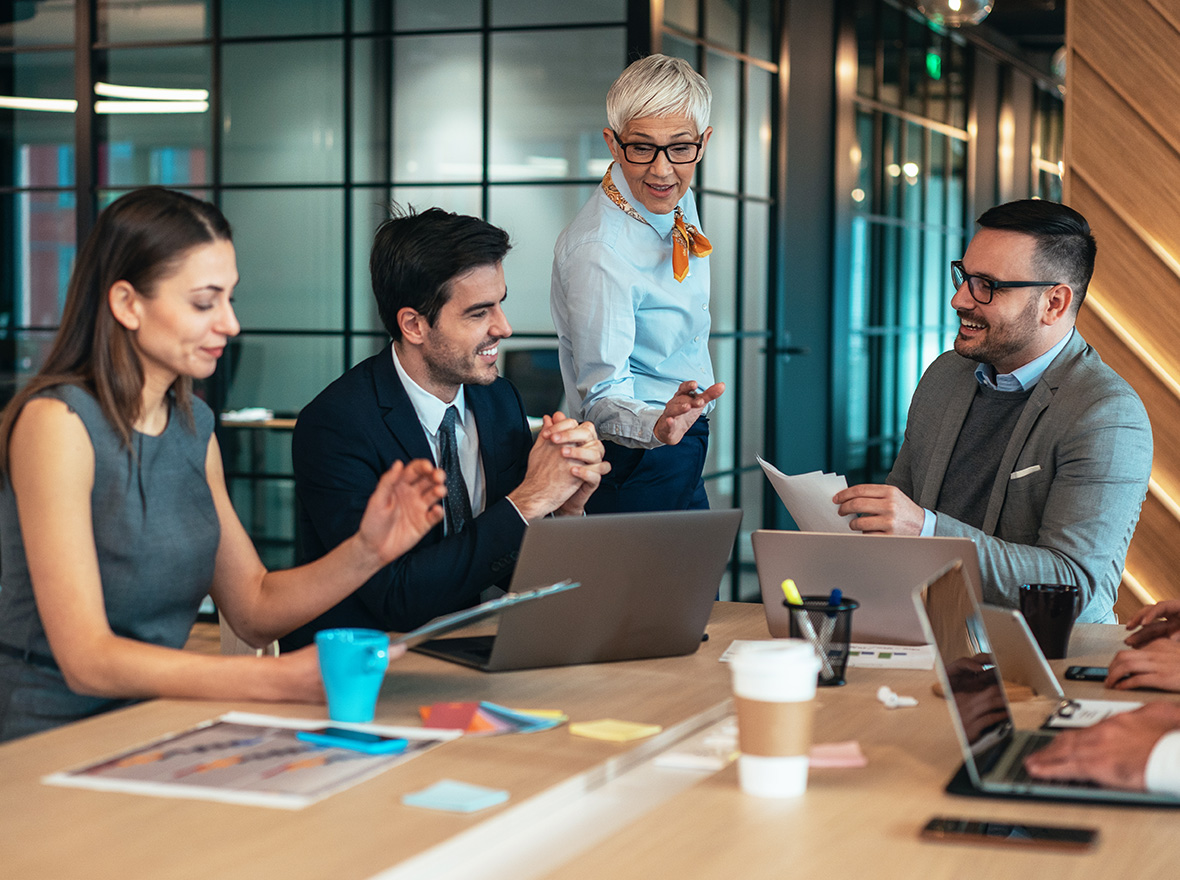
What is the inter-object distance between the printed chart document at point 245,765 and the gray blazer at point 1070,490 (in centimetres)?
98

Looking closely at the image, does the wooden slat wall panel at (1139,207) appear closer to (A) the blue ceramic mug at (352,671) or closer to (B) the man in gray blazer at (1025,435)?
(B) the man in gray blazer at (1025,435)

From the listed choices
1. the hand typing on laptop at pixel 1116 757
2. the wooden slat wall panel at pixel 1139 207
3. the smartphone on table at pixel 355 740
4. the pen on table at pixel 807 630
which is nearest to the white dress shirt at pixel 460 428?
the pen on table at pixel 807 630

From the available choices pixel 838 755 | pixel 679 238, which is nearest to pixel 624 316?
pixel 679 238

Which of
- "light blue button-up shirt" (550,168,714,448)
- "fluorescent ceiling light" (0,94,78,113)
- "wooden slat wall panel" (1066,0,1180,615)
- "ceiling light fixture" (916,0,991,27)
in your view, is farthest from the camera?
"fluorescent ceiling light" (0,94,78,113)

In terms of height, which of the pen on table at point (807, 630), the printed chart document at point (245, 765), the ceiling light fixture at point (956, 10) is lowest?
the printed chart document at point (245, 765)

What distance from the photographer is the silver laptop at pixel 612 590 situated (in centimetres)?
151

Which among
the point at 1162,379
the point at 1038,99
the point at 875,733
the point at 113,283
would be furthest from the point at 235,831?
the point at 1038,99

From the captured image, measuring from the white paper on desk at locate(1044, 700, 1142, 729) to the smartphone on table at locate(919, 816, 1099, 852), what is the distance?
12.0 inches

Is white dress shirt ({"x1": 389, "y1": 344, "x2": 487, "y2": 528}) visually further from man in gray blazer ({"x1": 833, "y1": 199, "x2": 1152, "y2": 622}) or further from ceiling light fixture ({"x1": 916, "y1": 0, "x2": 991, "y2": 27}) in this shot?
ceiling light fixture ({"x1": 916, "y1": 0, "x2": 991, "y2": 27})

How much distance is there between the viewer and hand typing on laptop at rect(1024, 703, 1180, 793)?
115cm

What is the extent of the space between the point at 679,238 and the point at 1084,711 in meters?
1.40

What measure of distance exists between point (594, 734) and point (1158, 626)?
0.83 meters

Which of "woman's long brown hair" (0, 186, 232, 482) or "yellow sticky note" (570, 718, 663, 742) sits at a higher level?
"woman's long brown hair" (0, 186, 232, 482)

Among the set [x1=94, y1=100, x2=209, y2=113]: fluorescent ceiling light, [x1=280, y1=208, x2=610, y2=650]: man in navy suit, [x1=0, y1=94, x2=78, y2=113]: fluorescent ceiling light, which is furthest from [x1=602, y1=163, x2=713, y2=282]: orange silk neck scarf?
[x1=0, y1=94, x2=78, y2=113]: fluorescent ceiling light
